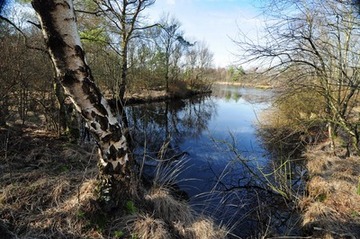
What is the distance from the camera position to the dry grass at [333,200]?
345 centimetres

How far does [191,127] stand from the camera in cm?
1150

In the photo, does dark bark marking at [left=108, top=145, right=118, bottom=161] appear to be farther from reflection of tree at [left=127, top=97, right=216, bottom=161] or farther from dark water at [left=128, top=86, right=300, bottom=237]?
reflection of tree at [left=127, top=97, right=216, bottom=161]

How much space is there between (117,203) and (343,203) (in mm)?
3639

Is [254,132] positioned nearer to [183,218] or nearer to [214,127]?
[214,127]

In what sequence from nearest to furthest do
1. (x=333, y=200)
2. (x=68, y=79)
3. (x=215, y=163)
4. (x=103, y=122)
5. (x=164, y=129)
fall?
(x=68, y=79) < (x=103, y=122) < (x=333, y=200) < (x=215, y=163) < (x=164, y=129)

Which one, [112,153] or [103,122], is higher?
[103,122]

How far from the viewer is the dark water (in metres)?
4.23

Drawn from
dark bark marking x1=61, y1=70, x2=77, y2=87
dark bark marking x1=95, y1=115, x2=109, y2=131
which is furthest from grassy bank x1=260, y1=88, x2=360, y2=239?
dark bark marking x1=61, y1=70, x2=77, y2=87

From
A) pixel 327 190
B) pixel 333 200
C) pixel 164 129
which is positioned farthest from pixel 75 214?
pixel 164 129

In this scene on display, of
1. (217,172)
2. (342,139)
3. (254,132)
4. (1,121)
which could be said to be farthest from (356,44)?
(1,121)

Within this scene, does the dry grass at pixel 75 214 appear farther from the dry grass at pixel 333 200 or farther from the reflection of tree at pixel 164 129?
the reflection of tree at pixel 164 129

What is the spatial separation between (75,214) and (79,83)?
1.31 m

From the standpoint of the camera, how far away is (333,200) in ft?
13.7

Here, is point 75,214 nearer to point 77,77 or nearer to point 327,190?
point 77,77
